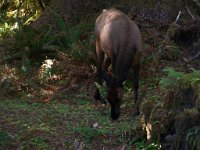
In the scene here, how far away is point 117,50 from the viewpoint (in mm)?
9617

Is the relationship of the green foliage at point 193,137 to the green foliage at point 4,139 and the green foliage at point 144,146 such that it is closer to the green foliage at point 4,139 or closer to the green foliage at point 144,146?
the green foliage at point 144,146

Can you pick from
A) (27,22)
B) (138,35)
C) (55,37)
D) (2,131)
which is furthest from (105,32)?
(27,22)

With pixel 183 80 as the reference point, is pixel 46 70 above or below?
below

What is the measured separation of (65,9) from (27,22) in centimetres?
181

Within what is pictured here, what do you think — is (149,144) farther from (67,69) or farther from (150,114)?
(67,69)

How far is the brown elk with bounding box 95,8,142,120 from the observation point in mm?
9086

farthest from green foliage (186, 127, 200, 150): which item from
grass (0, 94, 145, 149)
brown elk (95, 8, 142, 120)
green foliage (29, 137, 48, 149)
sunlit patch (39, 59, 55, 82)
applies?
sunlit patch (39, 59, 55, 82)

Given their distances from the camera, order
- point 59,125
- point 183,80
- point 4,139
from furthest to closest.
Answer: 1. point 59,125
2. point 4,139
3. point 183,80

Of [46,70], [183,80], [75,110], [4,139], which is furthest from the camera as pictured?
[46,70]

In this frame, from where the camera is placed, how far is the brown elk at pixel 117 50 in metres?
9.09

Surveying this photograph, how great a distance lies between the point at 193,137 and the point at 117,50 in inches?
138

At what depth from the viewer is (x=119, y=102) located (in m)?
9.10

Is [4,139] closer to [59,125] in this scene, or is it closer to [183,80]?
[59,125]

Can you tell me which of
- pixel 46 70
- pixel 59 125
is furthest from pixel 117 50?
pixel 46 70
